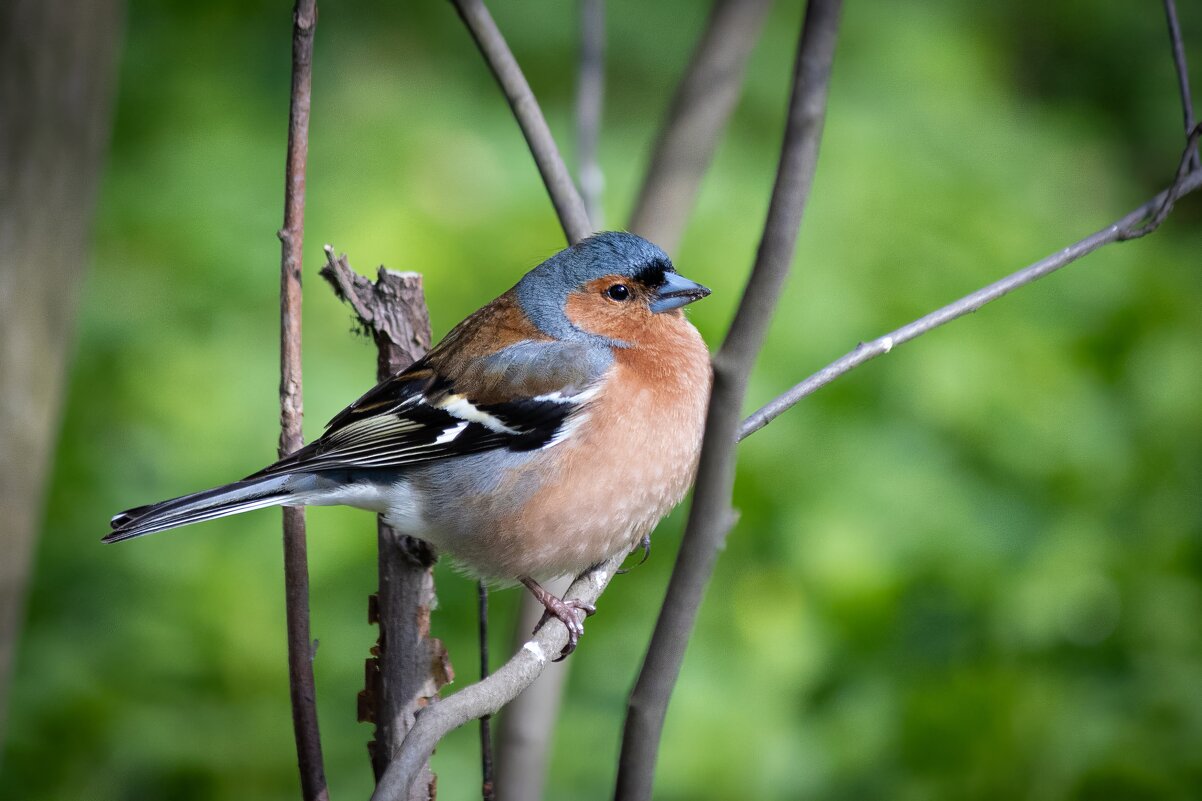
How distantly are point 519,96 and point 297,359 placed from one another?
0.83m

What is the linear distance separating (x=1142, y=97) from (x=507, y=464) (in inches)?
206

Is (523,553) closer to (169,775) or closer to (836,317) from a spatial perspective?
(169,775)

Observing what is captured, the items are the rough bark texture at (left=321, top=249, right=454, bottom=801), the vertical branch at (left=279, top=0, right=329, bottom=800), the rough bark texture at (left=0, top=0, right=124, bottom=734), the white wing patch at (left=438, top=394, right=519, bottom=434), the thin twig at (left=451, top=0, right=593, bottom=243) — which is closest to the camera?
the vertical branch at (left=279, top=0, right=329, bottom=800)

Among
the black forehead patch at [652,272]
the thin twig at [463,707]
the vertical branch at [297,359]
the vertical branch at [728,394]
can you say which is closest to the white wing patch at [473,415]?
the black forehead patch at [652,272]

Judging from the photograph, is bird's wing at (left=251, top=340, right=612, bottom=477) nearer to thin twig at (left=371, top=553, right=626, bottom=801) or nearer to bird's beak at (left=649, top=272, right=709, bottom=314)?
bird's beak at (left=649, top=272, right=709, bottom=314)

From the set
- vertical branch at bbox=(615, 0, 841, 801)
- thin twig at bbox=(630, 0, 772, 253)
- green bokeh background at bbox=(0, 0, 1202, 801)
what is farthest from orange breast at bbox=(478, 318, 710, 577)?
vertical branch at bbox=(615, 0, 841, 801)

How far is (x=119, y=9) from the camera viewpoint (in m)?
3.08

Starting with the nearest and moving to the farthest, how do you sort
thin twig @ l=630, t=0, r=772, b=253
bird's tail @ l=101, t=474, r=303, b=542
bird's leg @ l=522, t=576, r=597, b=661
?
1. bird's tail @ l=101, t=474, r=303, b=542
2. bird's leg @ l=522, t=576, r=597, b=661
3. thin twig @ l=630, t=0, r=772, b=253

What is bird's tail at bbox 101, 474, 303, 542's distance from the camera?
6.93ft

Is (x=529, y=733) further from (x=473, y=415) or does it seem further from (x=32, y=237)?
(x=32, y=237)

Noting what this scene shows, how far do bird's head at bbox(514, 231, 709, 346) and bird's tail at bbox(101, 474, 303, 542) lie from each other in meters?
0.71

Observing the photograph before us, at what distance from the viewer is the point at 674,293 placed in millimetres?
2670

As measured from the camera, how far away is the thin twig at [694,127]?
3088 mm

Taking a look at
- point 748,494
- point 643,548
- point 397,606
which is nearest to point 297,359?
point 397,606
